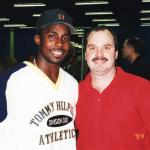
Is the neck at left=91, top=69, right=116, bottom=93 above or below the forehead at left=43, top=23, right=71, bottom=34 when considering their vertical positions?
below

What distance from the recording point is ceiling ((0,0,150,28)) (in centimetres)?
1345

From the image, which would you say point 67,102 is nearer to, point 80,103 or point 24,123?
point 80,103

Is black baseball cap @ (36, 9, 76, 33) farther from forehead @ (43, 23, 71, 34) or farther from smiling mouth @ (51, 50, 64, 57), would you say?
smiling mouth @ (51, 50, 64, 57)

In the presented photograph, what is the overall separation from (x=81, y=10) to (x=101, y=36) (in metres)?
13.1

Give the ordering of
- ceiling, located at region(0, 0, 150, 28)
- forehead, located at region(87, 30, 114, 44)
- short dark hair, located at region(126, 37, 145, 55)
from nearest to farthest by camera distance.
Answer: forehead, located at region(87, 30, 114, 44), short dark hair, located at region(126, 37, 145, 55), ceiling, located at region(0, 0, 150, 28)

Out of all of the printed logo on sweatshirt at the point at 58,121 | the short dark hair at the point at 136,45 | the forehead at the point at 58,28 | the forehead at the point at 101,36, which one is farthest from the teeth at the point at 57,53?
the short dark hair at the point at 136,45

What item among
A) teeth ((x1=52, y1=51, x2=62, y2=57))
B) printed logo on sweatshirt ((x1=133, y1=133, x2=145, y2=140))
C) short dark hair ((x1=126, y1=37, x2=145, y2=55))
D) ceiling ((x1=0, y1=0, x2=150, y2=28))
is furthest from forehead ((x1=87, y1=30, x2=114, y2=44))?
ceiling ((x1=0, y1=0, x2=150, y2=28))

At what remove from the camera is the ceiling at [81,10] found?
1345 centimetres

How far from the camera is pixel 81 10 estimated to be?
15438mm

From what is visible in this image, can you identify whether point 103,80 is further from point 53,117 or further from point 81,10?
point 81,10

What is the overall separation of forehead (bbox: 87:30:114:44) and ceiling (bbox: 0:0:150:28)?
414 inches

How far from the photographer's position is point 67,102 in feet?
8.23

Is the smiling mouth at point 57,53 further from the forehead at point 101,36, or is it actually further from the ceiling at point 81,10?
the ceiling at point 81,10

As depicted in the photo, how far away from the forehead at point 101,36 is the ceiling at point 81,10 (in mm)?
10524
